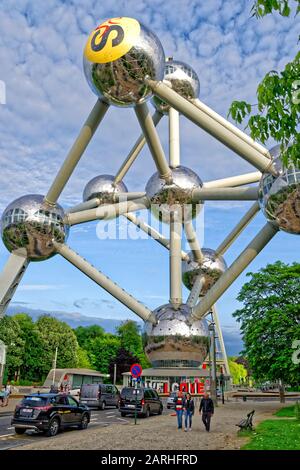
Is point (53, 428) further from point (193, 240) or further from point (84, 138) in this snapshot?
point (84, 138)

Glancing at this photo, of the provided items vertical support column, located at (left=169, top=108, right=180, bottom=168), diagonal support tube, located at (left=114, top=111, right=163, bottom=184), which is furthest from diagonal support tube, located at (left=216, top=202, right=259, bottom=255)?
diagonal support tube, located at (left=114, top=111, right=163, bottom=184)

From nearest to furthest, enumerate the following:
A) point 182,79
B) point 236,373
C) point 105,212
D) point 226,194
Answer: point 226,194
point 105,212
point 182,79
point 236,373

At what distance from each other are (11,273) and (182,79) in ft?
29.2

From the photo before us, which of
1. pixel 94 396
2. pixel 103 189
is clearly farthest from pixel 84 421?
pixel 94 396

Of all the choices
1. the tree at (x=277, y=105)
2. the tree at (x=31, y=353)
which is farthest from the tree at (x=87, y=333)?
the tree at (x=277, y=105)

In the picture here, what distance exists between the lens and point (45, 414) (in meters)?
14.8

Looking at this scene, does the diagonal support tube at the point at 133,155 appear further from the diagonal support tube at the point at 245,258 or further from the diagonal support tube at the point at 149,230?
the diagonal support tube at the point at 245,258

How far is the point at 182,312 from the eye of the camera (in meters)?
12.4

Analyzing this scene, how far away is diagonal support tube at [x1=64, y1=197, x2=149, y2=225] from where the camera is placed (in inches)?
554

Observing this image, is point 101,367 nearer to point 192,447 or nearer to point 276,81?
point 192,447

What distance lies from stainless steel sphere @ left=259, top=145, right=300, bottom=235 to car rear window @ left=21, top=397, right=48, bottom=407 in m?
9.54

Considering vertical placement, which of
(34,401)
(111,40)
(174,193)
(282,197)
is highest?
(111,40)

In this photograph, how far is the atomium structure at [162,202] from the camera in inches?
414

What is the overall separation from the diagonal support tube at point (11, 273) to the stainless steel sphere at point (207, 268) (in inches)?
220
